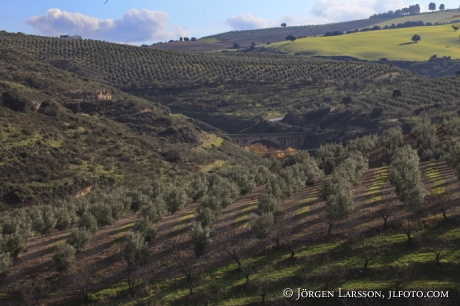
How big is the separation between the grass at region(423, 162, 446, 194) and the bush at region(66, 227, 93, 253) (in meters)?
22.8

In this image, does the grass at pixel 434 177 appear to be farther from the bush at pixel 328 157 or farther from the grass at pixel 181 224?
the grass at pixel 181 224

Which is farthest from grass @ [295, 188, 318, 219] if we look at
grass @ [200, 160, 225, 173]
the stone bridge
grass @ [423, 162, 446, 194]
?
the stone bridge

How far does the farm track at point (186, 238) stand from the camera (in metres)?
29.2

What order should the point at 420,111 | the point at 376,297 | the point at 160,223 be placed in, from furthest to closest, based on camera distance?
the point at 420,111 → the point at 160,223 → the point at 376,297

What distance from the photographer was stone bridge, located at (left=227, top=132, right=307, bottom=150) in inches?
4648

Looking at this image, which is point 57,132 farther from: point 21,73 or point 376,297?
point 376,297

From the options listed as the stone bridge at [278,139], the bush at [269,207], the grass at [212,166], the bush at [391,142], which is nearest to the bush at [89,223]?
the bush at [269,207]

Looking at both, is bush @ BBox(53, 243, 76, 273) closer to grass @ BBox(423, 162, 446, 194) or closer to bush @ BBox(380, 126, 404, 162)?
grass @ BBox(423, 162, 446, 194)

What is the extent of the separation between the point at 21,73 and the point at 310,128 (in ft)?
210

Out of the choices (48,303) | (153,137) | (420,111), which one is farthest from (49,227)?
(420,111)

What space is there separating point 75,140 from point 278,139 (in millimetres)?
58509

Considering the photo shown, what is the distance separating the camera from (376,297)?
21.8m

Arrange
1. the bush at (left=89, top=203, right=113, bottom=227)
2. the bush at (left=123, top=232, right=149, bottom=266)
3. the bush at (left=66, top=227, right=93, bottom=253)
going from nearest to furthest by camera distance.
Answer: the bush at (left=123, top=232, right=149, bottom=266), the bush at (left=66, top=227, right=93, bottom=253), the bush at (left=89, top=203, right=113, bottom=227)

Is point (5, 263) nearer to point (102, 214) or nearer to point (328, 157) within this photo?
point (102, 214)
